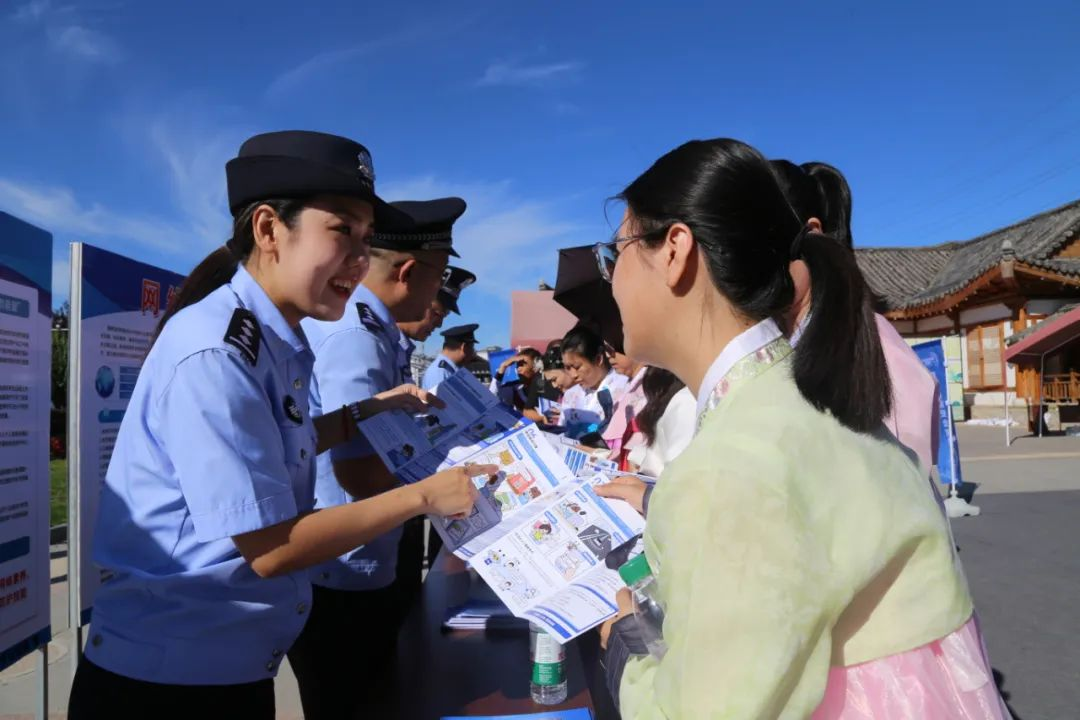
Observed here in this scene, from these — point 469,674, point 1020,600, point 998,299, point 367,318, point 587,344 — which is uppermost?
point 998,299

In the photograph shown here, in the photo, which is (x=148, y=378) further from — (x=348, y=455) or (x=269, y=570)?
(x=348, y=455)

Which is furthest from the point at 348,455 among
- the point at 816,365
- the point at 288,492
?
the point at 816,365

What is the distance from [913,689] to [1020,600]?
458cm

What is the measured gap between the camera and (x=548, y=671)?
1.45m

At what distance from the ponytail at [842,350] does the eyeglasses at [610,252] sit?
0.25 meters

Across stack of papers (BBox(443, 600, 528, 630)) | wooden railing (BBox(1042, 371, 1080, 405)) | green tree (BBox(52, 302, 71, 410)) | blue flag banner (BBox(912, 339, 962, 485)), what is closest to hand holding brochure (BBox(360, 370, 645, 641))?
stack of papers (BBox(443, 600, 528, 630))

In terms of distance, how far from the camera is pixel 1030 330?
1375 cm

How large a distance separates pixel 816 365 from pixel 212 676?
105cm

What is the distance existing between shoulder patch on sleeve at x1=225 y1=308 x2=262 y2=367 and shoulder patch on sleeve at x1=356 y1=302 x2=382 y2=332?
53cm

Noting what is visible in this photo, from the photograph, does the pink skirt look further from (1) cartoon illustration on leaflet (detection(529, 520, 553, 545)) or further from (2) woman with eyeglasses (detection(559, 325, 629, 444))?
(2) woman with eyeglasses (detection(559, 325, 629, 444))

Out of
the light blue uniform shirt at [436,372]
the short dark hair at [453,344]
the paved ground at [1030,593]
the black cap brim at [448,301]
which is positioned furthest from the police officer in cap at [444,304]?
the paved ground at [1030,593]

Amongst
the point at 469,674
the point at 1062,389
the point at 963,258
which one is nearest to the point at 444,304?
the point at 469,674

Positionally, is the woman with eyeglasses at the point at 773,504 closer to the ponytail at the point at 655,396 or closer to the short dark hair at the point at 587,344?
the ponytail at the point at 655,396

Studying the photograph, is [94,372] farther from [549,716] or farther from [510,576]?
[549,716]
